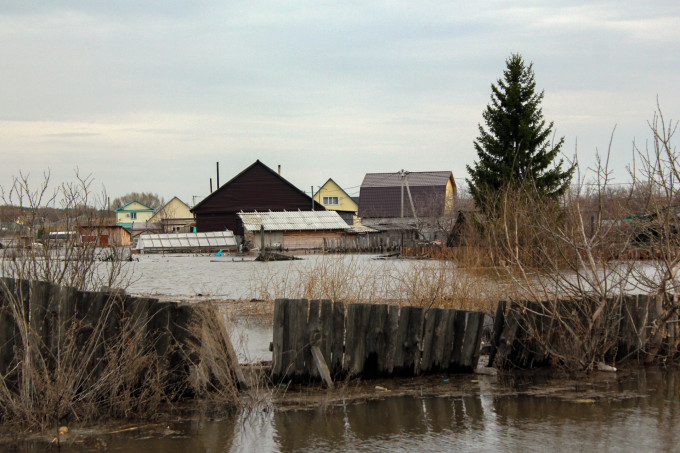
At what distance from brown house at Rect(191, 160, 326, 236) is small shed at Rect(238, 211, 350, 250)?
468 centimetres

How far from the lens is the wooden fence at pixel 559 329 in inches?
385

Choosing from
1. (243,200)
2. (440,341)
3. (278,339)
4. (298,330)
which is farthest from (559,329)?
(243,200)

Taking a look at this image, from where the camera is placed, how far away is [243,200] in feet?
226

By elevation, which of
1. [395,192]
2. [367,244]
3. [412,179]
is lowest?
[367,244]

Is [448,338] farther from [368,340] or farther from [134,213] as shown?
[134,213]

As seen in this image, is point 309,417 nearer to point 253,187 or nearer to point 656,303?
point 656,303

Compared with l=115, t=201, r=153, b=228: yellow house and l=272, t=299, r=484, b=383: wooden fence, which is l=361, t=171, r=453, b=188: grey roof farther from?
l=272, t=299, r=484, b=383: wooden fence

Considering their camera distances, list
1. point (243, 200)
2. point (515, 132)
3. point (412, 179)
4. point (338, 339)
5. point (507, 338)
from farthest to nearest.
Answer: point (412, 179)
point (243, 200)
point (515, 132)
point (507, 338)
point (338, 339)

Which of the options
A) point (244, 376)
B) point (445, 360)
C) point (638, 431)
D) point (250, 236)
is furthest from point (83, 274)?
point (250, 236)

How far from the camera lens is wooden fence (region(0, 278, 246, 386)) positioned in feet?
24.7

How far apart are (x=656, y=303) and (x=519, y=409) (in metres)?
3.27

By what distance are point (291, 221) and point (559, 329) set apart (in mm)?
53694

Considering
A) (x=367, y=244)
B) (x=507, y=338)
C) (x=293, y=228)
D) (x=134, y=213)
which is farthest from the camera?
(x=134, y=213)

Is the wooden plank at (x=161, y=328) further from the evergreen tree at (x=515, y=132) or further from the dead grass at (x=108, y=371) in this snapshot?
the evergreen tree at (x=515, y=132)
